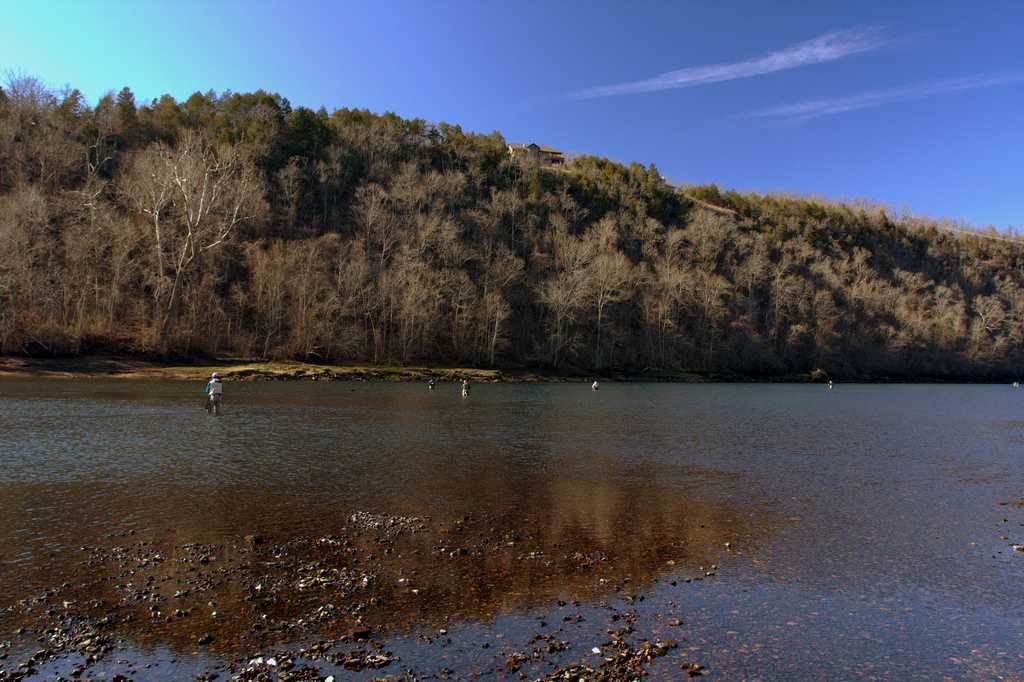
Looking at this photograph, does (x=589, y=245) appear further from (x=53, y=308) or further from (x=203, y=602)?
(x=203, y=602)

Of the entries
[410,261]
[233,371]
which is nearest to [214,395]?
[233,371]

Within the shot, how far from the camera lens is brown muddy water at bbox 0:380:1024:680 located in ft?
27.8

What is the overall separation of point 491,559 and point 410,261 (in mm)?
83462

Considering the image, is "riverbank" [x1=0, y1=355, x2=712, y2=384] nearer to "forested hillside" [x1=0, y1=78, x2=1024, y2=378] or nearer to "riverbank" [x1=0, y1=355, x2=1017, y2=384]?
"riverbank" [x1=0, y1=355, x2=1017, y2=384]

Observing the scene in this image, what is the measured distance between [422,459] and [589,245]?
88.6 metres

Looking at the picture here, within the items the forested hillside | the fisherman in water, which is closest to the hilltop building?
the forested hillside

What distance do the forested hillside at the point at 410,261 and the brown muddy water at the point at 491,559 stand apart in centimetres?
5088

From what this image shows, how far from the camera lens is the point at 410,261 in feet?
305

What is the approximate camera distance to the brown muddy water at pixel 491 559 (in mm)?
8469

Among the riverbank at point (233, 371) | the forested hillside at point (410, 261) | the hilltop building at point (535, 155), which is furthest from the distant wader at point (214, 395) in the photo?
the hilltop building at point (535, 155)

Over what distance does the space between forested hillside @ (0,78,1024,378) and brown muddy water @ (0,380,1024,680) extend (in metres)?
50.9

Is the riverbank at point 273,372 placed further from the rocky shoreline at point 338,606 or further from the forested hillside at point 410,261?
the rocky shoreline at point 338,606

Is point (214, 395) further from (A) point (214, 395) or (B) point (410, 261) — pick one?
(B) point (410, 261)

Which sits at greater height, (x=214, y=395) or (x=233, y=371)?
(x=214, y=395)
